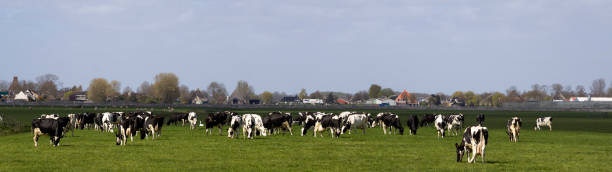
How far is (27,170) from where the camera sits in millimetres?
21484

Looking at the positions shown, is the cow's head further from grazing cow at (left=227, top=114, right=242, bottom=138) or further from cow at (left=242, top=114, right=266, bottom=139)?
grazing cow at (left=227, top=114, right=242, bottom=138)

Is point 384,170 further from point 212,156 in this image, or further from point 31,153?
point 31,153

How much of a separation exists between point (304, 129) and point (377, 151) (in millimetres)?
15634

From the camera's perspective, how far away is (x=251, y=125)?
40.0 meters

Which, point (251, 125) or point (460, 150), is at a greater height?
point (251, 125)

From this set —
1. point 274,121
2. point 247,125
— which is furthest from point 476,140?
point 274,121

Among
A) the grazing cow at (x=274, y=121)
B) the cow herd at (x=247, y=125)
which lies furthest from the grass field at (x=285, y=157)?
the grazing cow at (x=274, y=121)

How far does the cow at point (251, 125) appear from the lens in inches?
1571

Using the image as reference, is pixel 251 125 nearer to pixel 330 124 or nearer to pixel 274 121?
pixel 274 121

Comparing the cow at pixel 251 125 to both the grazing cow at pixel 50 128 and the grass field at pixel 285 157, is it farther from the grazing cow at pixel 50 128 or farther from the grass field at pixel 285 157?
the grazing cow at pixel 50 128

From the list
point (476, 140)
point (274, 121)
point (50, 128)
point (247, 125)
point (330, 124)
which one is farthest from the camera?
point (274, 121)

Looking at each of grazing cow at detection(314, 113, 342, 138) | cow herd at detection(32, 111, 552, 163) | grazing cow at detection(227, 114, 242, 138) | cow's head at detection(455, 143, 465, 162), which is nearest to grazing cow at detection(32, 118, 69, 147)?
cow herd at detection(32, 111, 552, 163)

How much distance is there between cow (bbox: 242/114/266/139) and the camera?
131ft

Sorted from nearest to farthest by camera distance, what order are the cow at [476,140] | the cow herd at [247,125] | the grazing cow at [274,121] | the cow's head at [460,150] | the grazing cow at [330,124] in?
the cow at [476,140] → the cow's head at [460,150] → the cow herd at [247,125] → the grazing cow at [330,124] → the grazing cow at [274,121]
